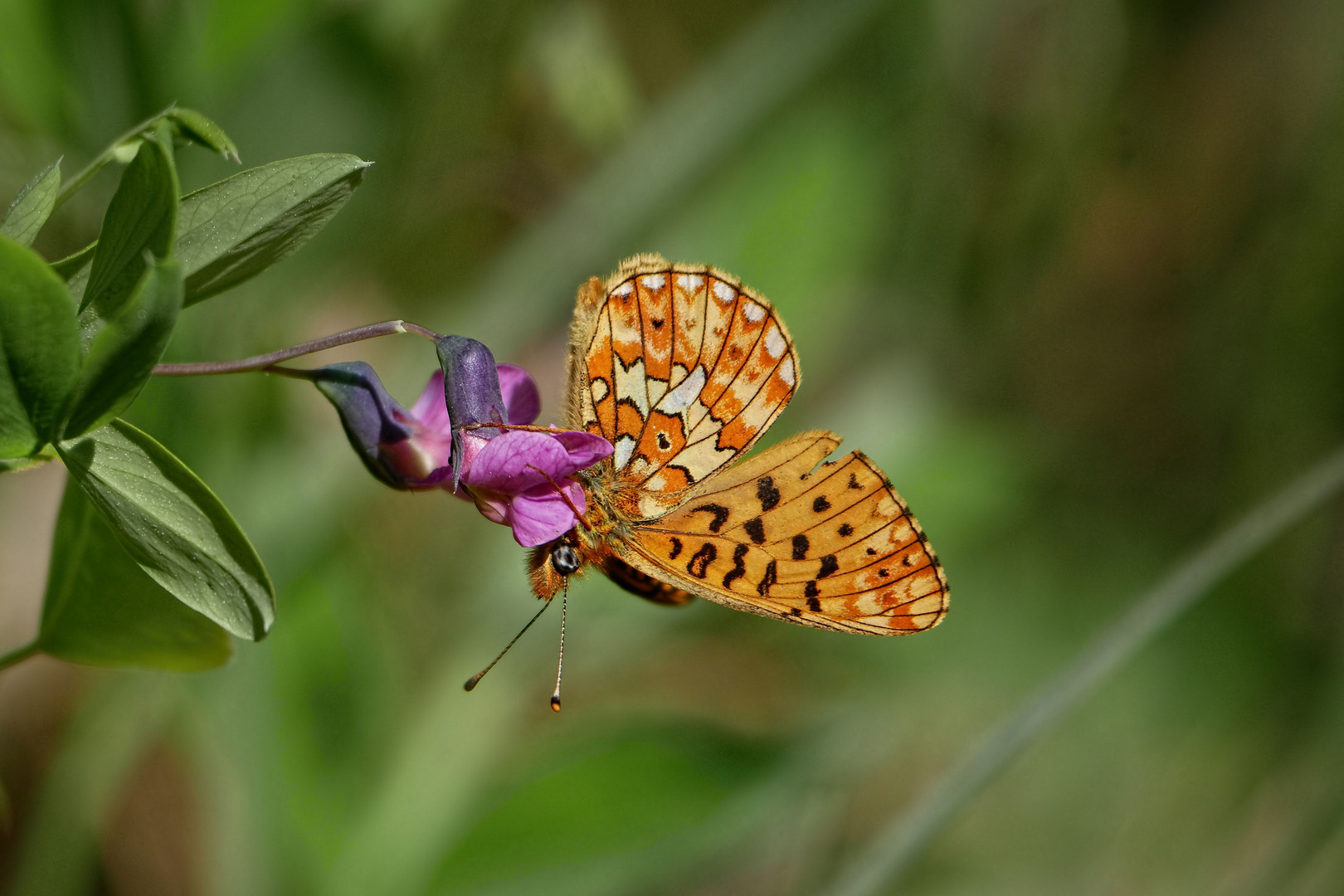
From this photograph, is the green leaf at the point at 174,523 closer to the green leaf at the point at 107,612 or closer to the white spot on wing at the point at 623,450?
the green leaf at the point at 107,612

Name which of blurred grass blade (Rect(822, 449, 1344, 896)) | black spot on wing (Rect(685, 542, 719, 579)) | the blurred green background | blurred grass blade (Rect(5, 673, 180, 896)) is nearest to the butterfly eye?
black spot on wing (Rect(685, 542, 719, 579))

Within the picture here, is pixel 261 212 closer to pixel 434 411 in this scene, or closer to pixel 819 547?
pixel 434 411

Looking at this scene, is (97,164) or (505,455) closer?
(97,164)

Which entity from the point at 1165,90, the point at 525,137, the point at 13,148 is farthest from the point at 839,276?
the point at 13,148

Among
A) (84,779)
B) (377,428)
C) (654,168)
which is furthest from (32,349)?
(654,168)

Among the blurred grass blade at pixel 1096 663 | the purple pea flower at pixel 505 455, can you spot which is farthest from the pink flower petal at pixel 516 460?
the blurred grass blade at pixel 1096 663

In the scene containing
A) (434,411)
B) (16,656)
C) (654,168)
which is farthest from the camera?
(654,168)

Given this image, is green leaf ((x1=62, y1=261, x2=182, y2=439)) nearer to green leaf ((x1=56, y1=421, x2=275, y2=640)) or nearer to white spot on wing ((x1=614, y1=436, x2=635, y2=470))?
green leaf ((x1=56, y1=421, x2=275, y2=640))
